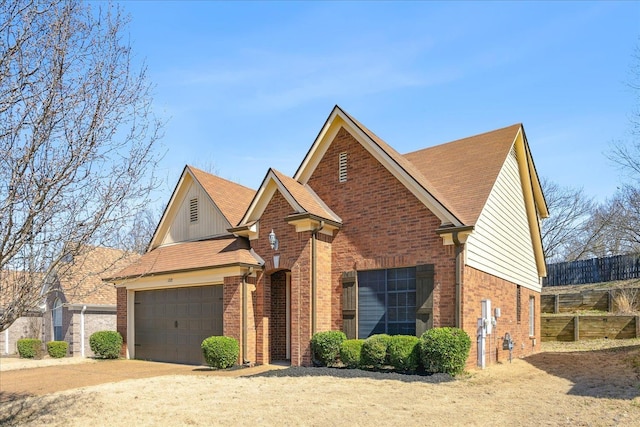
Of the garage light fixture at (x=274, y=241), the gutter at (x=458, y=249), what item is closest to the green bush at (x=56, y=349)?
the garage light fixture at (x=274, y=241)

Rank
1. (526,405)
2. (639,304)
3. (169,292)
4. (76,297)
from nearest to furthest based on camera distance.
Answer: (76,297)
(526,405)
(169,292)
(639,304)

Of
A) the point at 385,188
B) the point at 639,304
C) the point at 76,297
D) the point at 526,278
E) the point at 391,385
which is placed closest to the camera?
the point at 76,297

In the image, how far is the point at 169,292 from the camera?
59.5 feet

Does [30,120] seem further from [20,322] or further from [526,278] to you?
[20,322]

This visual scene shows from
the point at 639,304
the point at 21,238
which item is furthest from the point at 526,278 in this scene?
the point at 21,238

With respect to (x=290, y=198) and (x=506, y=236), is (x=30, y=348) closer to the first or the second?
(x=290, y=198)

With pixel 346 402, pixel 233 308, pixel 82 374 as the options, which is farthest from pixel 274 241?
pixel 346 402

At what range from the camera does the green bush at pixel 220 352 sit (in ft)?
48.0

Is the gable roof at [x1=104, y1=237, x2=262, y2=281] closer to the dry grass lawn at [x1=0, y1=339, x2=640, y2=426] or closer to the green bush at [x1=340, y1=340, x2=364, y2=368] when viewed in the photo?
the green bush at [x1=340, y1=340, x2=364, y2=368]

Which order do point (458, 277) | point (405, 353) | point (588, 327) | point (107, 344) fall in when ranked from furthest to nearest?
point (588, 327)
point (107, 344)
point (458, 277)
point (405, 353)

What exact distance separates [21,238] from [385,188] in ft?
32.4

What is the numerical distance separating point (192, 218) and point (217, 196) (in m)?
1.41

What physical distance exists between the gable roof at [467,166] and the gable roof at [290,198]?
348cm

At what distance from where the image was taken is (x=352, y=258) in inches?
588
